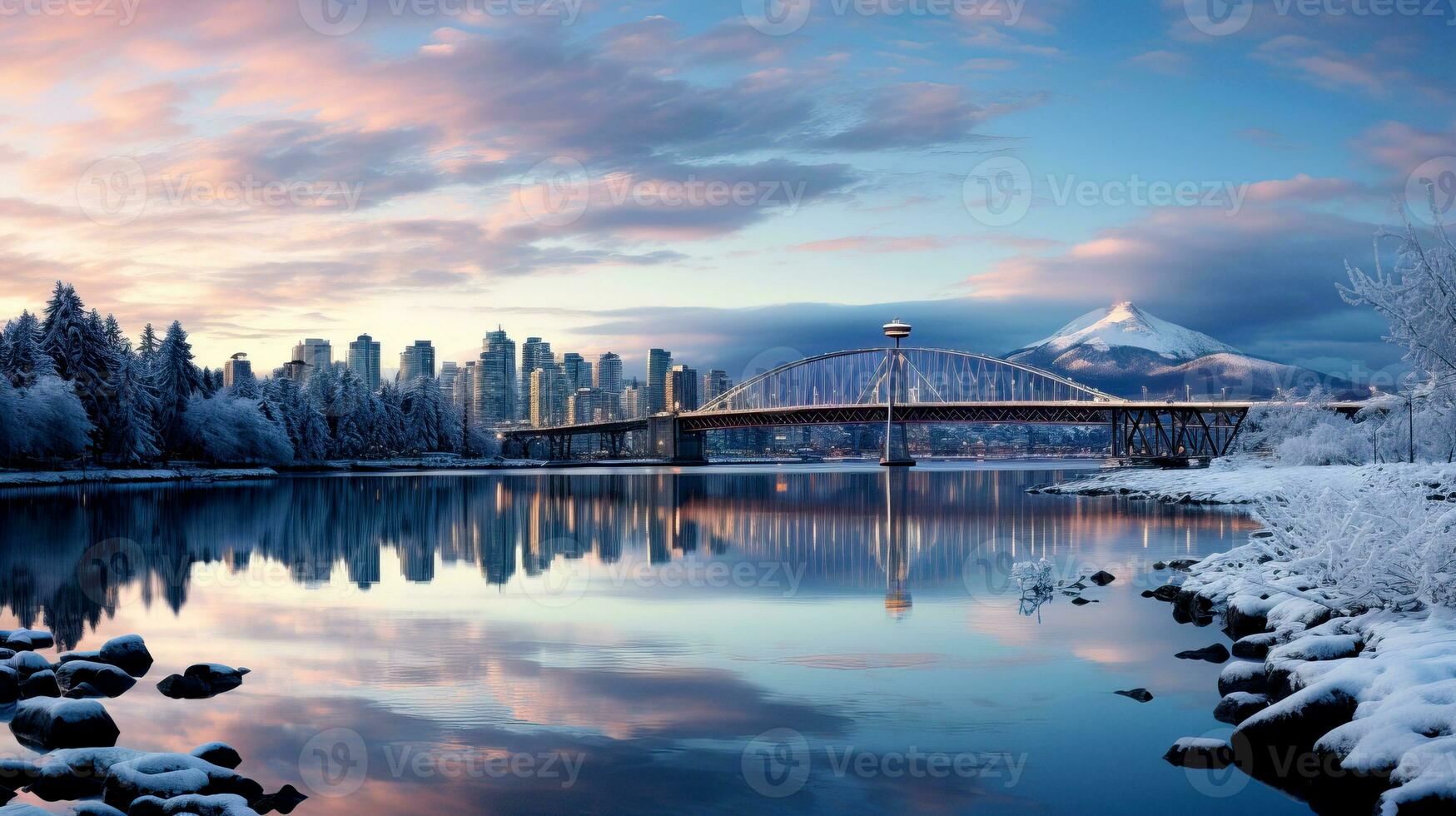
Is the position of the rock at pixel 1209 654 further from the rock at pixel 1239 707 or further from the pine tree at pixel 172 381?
the pine tree at pixel 172 381

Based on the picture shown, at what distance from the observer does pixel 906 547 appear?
103 ft

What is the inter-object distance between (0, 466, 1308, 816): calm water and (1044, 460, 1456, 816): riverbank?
56cm

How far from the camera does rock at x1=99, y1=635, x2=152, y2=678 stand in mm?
14633

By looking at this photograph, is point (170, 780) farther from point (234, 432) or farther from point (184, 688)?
point (234, 432)

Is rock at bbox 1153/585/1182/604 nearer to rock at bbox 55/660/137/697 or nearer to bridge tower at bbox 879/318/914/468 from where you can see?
rock at bbox 55/660/137/697

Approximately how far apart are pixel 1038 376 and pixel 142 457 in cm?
9765

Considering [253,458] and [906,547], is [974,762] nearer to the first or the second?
[906,547]

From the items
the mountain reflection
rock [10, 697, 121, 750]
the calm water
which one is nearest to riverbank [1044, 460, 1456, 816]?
the calm water

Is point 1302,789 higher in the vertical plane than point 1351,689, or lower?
lower

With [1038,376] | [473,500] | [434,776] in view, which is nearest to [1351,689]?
[434,776]

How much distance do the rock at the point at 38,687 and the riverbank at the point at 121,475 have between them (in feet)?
198

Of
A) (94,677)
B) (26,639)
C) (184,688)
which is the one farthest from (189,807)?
(26,639)

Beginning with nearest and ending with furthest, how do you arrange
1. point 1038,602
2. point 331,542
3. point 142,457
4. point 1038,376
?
1. point 1038,602
2. point 331,542
3. point 142,457
4. point 1038,376

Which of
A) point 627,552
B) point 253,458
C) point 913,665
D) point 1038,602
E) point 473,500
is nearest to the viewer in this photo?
point 913,665
